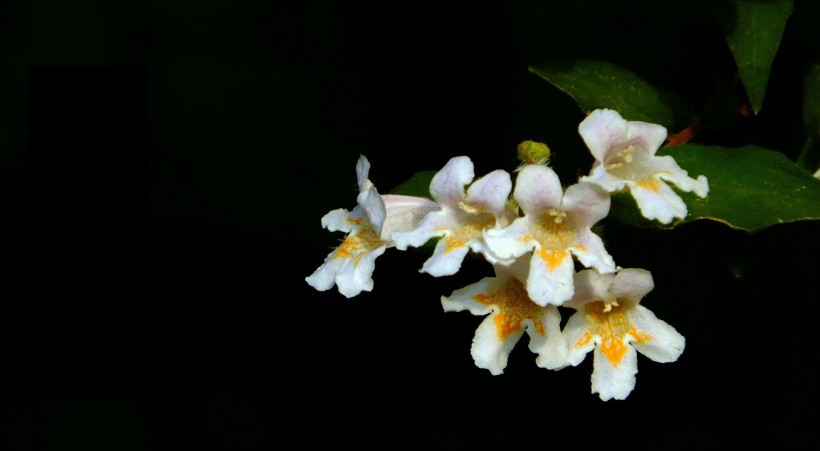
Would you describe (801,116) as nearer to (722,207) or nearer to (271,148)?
(722,207)

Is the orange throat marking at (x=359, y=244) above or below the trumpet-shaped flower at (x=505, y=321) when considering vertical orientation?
above

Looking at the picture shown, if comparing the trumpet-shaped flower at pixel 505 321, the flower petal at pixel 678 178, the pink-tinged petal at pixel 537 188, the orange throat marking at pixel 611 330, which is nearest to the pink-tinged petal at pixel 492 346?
the trumpet-shaped flower at pixel 505 321

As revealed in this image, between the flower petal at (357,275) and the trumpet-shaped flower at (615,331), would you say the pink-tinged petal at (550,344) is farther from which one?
the flower petal at (357,275)

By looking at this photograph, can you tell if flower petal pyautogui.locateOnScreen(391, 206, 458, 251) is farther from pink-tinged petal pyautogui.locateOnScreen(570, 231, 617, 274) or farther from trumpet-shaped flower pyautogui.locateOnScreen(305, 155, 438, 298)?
pink-tinged petal pyautogui.locateOnScreen(570, 231, 617, 274)

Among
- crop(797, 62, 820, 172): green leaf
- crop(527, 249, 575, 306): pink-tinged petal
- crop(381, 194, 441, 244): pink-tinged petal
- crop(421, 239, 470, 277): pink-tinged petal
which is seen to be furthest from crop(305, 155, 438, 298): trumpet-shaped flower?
crop(797, 62, 820, 172): green leaf

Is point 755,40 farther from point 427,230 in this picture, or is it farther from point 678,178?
point 427,230

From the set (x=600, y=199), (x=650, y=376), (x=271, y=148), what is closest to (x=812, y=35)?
(x=600, y=199)
